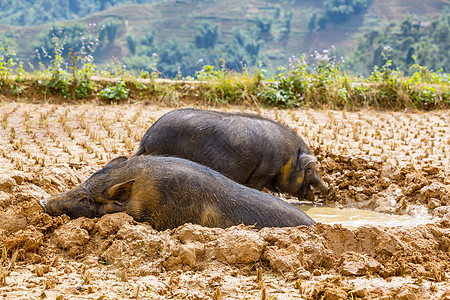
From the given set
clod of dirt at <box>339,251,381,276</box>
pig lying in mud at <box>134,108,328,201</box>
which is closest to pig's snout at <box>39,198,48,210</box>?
pig lying in mud at <box>134,108,328,201</box>

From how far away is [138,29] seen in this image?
6091 cm

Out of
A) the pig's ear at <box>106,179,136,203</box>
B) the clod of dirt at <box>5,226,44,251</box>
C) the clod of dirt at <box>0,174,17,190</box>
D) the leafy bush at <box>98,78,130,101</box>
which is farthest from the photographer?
the leafy bush at <box>98,78,130,101</box>

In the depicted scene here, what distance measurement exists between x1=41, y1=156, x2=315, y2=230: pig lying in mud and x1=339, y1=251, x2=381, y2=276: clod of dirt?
2.66 ft

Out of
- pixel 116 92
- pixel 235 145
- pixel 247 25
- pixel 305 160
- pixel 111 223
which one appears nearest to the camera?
pixel 111 223

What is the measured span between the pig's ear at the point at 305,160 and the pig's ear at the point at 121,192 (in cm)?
252

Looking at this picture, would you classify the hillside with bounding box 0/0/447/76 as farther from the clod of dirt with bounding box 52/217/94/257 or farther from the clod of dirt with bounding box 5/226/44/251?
the clod of dirt with bounding box 5/226/44/251

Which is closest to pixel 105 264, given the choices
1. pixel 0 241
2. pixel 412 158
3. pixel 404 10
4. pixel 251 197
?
pixel 0 241

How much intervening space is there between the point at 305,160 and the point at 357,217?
93 centimetres

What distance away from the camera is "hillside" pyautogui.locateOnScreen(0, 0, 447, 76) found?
56812mm

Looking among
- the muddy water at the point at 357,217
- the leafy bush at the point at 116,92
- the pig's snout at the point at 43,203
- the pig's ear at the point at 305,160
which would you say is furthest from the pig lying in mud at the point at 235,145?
the leafy bush at the point at 116,92

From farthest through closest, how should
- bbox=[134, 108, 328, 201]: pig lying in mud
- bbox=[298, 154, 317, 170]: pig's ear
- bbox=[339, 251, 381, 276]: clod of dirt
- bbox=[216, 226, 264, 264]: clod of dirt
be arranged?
bbox=[298, 154, 317, 170]: pig's ear, bbox=[134, 108, 328, 201]: pig lying in mud, bbox=[216, 226, 264, 264]: clod of dirt, bbox=[339, 251, 381, 276]: clod of dirt

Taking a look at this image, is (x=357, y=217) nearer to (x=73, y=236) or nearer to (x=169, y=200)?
(x=169, y=200)

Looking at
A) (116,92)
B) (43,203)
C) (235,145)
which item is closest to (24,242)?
(43,203)

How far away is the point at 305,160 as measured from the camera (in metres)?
6.21
